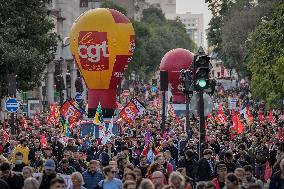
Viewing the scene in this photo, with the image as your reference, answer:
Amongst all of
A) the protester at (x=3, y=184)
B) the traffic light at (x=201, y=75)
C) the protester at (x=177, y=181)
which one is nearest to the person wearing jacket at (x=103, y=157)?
the traffic light at (x=201, y=75)

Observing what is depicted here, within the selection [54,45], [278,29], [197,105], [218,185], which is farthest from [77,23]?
[218,185]

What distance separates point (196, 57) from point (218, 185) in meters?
5.96

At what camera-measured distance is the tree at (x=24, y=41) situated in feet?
181

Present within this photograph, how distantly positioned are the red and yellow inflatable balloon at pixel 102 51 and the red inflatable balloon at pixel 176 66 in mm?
13992

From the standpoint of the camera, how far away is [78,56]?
58.9 metres

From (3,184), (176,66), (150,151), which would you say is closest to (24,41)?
(176,66)

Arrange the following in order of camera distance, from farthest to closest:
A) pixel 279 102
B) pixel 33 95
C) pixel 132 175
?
pixel 33 95 < pixel 279 102 < pixel 132 175

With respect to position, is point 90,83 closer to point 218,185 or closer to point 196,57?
point 196,57

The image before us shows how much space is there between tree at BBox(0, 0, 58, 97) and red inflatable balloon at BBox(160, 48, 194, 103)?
55.7ft

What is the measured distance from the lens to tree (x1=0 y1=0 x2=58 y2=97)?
5509 centimetres

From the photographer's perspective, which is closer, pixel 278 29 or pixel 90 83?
pixel 278 29

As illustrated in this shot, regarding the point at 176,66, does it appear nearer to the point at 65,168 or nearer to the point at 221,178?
the point at 65,168

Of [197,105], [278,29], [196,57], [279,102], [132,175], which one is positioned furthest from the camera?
[279,102]

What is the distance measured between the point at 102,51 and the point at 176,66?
62.6ft
